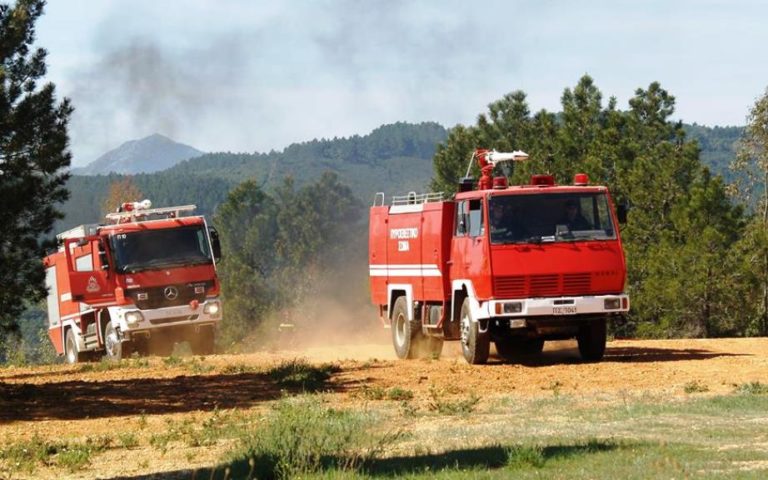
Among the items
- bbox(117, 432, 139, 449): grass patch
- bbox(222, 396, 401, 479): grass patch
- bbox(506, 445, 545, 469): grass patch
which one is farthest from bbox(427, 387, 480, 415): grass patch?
bbox(506, 445, 545, 469): grass patch

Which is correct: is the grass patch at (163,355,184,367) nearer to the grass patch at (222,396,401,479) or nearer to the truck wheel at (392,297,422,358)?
the truck wheel at (392,297,422,358)

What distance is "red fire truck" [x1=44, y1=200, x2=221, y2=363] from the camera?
32812 mm

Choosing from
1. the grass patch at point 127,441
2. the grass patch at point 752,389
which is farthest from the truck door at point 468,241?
the grass patch at point 127,441

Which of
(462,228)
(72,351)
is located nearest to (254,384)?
(462,228)

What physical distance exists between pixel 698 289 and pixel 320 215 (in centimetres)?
12207

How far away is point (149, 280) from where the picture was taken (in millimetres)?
32844

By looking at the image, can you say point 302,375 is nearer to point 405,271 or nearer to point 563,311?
point 563,311

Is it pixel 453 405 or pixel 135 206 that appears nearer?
pixel 453 405

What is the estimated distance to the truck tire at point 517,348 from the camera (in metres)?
25.8

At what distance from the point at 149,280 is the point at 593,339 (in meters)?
12.8

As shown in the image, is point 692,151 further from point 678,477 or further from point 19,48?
point 678,477

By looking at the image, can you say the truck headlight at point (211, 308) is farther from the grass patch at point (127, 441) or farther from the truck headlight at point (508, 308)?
the grass patch at point (127, 441)

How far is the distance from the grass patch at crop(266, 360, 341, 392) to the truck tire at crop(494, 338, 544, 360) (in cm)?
310

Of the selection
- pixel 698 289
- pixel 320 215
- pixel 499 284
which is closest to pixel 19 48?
pixel 499 284
